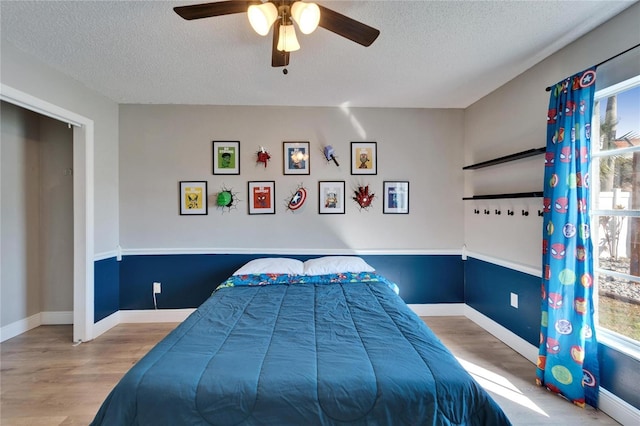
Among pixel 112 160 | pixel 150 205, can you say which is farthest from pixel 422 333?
pixel 112 160

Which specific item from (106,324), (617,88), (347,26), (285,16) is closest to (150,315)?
(106,324)

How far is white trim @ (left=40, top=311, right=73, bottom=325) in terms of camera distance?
3.11 m

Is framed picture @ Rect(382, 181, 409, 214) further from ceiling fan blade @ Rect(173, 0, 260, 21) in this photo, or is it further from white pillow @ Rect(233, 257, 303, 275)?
ceiling fan blade @ Rect(173, 0, 260, 21)

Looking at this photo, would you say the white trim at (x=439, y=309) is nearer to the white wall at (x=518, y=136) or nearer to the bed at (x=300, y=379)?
the white wall at (x=518, y=136)

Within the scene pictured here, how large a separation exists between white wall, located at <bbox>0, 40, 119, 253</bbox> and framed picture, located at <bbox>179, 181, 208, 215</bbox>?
0.75 m

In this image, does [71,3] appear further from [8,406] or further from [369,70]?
[8,406]

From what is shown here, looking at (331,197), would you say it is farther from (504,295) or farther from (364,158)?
(504,295)

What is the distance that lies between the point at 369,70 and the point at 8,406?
362 cm

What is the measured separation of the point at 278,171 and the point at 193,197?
1.03 m

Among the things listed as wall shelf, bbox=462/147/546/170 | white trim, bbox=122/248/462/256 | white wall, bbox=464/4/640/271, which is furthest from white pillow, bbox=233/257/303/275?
wall shelf, bbox=462/147/546/170

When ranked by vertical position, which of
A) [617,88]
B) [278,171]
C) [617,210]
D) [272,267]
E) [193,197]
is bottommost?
[272,267]

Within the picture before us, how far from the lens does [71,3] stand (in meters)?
1.68

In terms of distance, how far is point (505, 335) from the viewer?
2.69 metres

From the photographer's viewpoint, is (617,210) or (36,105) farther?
(36,105)
